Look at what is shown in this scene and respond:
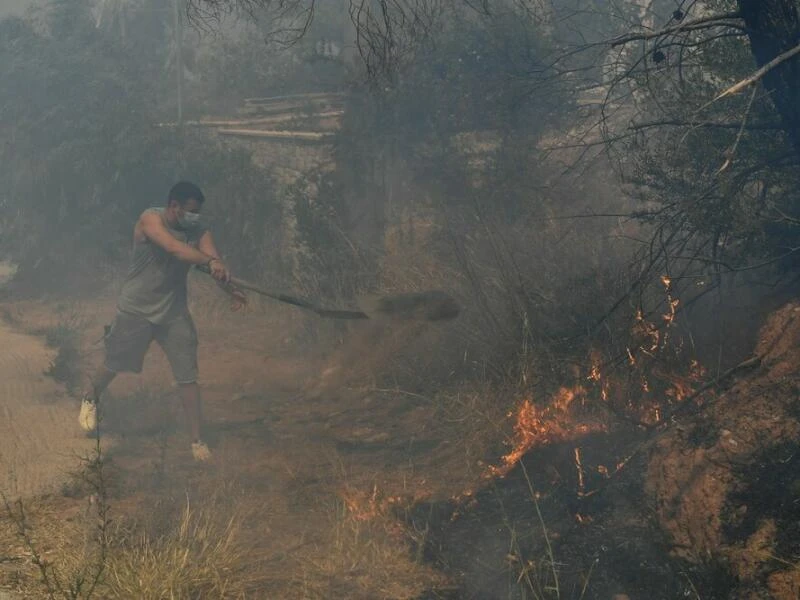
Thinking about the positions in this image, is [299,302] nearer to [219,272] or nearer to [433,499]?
[219,272]

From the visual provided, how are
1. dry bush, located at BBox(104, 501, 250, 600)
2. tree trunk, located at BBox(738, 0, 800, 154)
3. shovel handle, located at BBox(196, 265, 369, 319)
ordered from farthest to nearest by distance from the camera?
shovel handle, located at BBox(196, 265, 369, 319) < tree trunk, located at BBox(738, 0, 800, 154) < dry bush, located at BBox(104, 501, 250, 600)

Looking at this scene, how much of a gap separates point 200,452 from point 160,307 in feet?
3.97

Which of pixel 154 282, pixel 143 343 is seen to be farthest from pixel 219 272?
pixel 143 343

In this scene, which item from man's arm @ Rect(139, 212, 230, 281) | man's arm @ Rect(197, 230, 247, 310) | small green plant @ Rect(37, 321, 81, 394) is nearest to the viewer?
man's arm @ Rect(139, 212, 230, 281)

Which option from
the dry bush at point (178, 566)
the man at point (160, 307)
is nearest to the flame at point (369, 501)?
the dry bush at point (178, 566)

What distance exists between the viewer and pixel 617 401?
17.1 ft

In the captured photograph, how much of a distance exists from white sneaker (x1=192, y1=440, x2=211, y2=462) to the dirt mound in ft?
11.0

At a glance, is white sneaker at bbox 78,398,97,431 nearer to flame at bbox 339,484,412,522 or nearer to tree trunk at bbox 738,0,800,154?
flame at bbox 339,484,412,522

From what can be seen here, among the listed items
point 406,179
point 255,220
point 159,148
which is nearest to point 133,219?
point 159,148

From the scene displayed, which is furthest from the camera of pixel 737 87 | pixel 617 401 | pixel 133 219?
pixel 133 219

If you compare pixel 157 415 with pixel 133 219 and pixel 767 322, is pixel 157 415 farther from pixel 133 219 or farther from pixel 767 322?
pixel 133 219

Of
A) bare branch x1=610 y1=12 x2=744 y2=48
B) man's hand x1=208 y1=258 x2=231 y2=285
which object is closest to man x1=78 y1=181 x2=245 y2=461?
man's hand x1=208 y1=258 x2=231 y2=285

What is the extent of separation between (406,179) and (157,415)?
5627mm

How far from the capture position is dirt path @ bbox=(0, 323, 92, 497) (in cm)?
509
